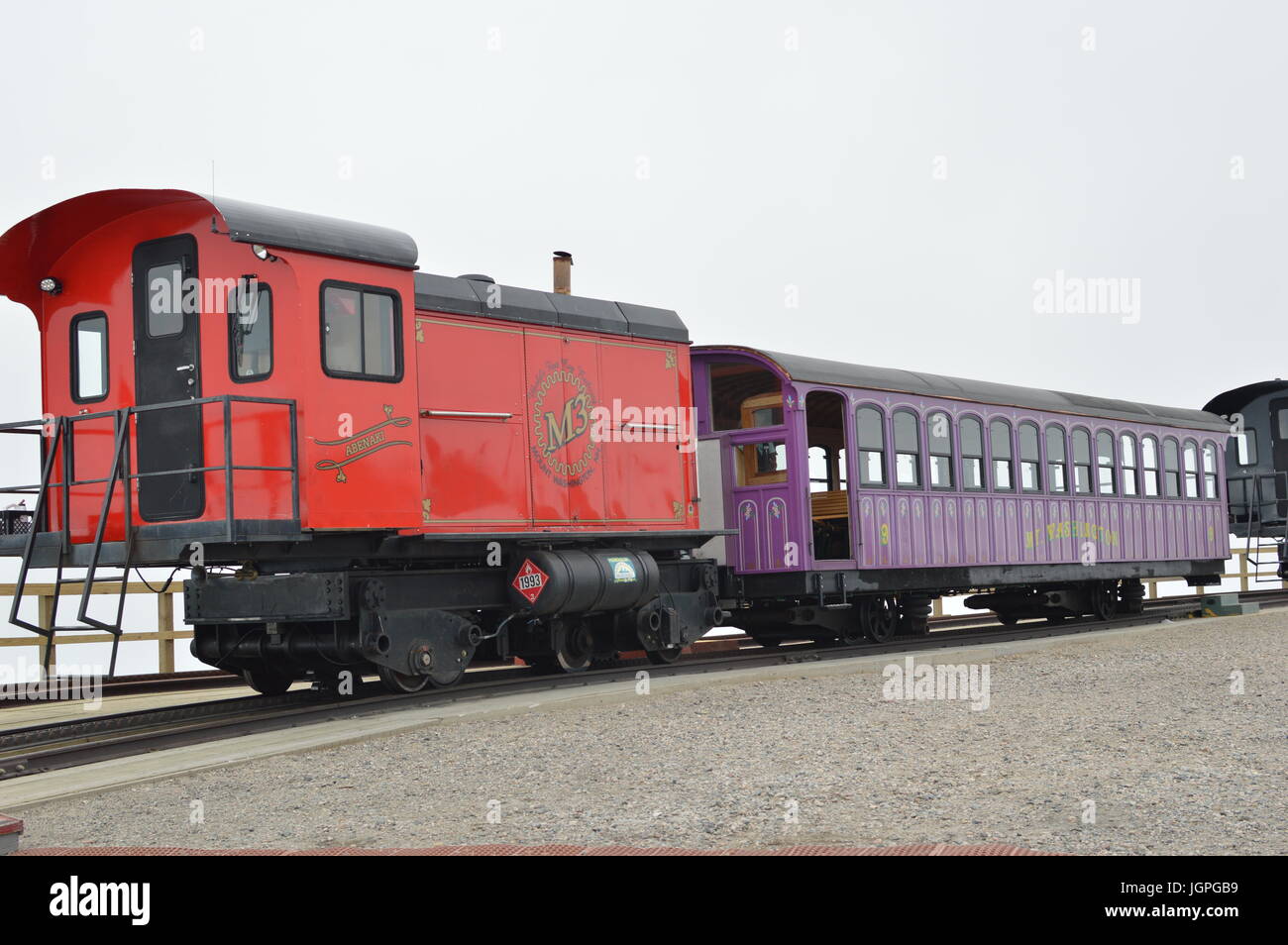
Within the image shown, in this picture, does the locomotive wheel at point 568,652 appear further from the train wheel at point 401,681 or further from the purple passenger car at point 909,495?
the purple passenger car at point 909,495

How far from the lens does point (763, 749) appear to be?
801 cm

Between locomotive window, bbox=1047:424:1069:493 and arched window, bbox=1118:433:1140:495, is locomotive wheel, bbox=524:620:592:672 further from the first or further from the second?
arched window, bbox=1118:433:1140:495

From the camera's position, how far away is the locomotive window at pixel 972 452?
17.5 meters

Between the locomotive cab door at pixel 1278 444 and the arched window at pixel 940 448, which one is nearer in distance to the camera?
the arched window at pixel 940 448

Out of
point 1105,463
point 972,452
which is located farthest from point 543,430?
point 1105,463

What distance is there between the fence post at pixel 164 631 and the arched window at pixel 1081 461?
42.0 ft

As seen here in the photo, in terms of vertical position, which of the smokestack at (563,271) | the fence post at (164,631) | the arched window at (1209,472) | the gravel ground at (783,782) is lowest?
the gravel ground at (783,782)

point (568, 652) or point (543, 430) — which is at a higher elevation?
point (543, 430)

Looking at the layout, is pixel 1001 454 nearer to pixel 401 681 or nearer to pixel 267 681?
pixel 401 681

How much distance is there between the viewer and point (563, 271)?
13.6 metres

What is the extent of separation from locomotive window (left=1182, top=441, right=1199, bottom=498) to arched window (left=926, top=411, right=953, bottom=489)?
7486 millimetres

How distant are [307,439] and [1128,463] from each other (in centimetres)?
1506

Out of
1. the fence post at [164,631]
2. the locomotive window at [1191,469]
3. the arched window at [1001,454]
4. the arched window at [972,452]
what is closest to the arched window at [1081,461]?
the arched window at [1001,454]
